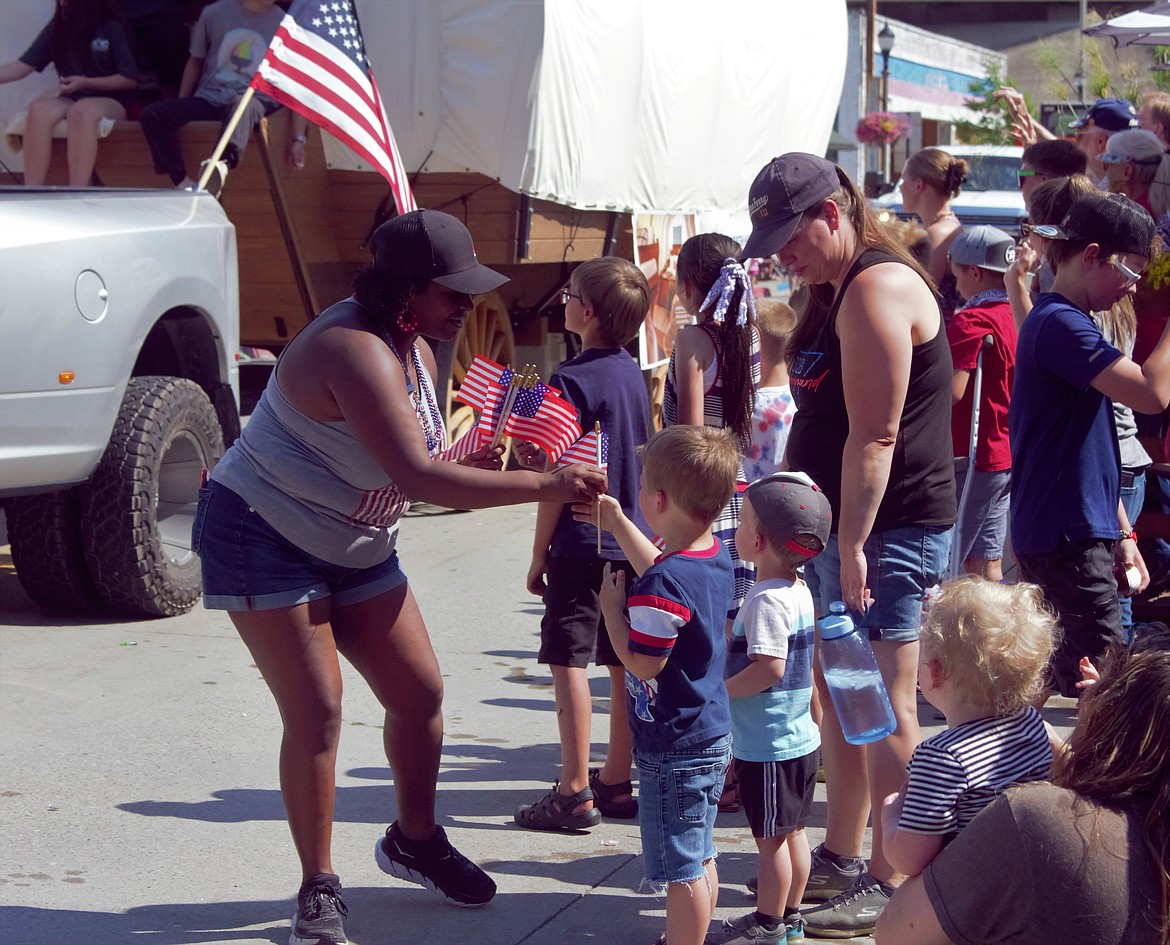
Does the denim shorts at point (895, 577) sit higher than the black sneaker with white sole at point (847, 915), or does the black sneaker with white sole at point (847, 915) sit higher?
the denim shorts at point (895, 577)

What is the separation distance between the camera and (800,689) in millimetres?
3471

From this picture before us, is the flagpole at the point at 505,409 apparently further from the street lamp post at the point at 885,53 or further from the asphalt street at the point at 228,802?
the street lamp post at the point at 885,53

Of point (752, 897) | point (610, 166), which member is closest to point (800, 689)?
point (752, 897)

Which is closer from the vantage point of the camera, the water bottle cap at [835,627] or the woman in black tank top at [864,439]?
the water bottle cap at [835,627]

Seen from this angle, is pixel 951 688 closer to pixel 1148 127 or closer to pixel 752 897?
pixel 752 897

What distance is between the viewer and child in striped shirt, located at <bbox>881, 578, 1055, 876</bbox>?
2.61 metres

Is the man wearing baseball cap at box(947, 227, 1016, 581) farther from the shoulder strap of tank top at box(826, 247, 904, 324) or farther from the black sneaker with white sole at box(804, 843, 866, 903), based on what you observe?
the black sneaker with white sole at box(804, 843, 866, 903)

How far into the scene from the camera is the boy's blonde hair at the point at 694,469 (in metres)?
3.25

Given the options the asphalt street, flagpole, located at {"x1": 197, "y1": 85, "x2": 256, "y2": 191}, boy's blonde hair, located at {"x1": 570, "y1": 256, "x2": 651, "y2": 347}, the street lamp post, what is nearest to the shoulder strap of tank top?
boy's blonde hair, located at {"x1": 570, "y1": 256, "x2": 651, "y2": 347}

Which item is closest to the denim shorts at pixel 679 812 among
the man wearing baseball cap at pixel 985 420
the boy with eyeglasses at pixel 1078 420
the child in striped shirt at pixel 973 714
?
the child in striped shirt at pixel 973 714

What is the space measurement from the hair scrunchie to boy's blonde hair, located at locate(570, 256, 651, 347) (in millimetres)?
275

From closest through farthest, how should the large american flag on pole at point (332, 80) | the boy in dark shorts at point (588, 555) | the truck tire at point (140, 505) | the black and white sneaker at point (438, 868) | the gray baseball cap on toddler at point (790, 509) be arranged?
the gray baseball cap on toddler at point (790, 509), the black and white sneaker at point (438, 868), the boy in dark shorts at point (588, 555), the truck tire at point (140, 505), the large american flag on pole at point (332, 80)

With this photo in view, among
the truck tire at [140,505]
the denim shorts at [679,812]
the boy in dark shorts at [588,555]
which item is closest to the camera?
the denim shorts at [679,812]

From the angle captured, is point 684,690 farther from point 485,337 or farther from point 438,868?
point 485,337
